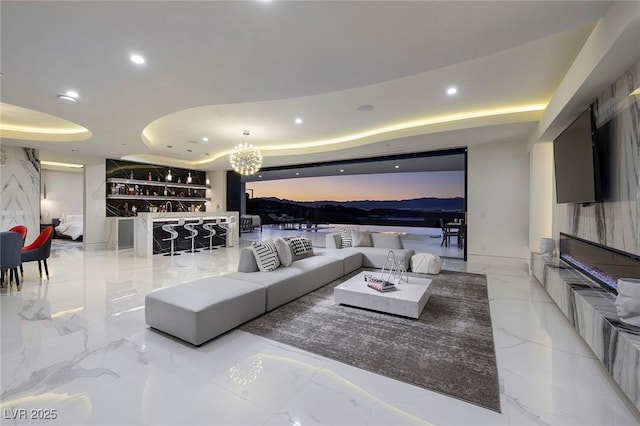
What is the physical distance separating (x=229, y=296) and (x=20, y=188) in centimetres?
861

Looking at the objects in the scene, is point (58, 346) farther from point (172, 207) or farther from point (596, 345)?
point (172, 207)

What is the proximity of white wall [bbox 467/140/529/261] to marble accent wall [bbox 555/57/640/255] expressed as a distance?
331cm

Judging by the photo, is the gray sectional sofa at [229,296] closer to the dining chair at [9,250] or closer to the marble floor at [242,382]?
the marble floor at [242,382]

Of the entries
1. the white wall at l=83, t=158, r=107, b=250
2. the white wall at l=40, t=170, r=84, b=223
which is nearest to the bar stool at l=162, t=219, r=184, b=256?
the white wall at l=83, t=158, r=107, b=250

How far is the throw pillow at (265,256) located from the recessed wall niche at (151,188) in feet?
24.3

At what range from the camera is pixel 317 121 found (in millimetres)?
6191

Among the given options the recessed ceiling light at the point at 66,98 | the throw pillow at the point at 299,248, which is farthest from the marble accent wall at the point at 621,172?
the recessed ceiling light at the point at 66,98

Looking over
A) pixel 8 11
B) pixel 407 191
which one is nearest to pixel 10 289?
pixel 8 11

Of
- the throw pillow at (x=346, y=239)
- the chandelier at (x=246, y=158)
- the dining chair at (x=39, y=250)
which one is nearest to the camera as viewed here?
the dining chair at (x=39, y=250)

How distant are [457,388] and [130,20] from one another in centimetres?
399

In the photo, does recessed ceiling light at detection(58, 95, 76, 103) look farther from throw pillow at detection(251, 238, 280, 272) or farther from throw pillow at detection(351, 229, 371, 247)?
throw pillow at detection(351, 229, 371, 247)

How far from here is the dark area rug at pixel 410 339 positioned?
2.20 metres

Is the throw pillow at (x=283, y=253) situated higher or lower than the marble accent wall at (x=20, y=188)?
lower

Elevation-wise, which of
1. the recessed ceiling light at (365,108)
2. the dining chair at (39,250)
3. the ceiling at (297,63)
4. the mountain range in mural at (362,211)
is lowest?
the dining chair at (39,250)
